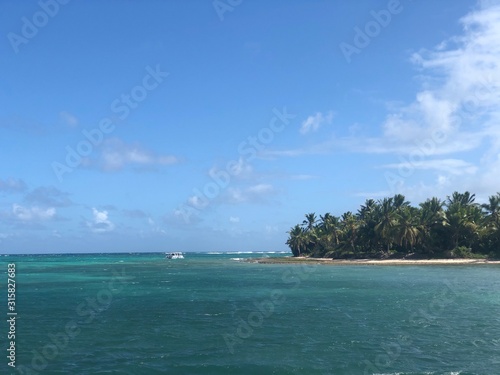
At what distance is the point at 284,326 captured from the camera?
30703 millimetres

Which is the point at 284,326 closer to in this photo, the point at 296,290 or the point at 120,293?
the point at 296,290

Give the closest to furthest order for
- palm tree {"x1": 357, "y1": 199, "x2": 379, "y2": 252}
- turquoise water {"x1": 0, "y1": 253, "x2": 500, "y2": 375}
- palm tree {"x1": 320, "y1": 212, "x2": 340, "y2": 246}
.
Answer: turquoise water {"x1": 0, "y1": 253, "x2": 500, "y2": 375} < palm tree {"x1": 357, "y1": 199, "x2": 379, "y2": 252} < palm tree {"x1": 320, "y1": 212, "x2": 340, "y2": 246}

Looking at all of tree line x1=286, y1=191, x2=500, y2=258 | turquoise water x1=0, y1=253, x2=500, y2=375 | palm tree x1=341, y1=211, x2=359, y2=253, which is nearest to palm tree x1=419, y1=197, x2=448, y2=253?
tree line x1=286, y1=191, x2=500, y2=258

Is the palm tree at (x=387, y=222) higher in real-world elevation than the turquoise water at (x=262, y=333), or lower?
higher

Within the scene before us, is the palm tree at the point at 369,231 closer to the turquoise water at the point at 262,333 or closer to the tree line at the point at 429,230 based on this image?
the tree line at the point at 429,230

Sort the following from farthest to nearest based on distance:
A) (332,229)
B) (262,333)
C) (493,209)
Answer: (332,229) → (493,209) → (262,333)

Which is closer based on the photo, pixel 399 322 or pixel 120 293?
pixel 399 322

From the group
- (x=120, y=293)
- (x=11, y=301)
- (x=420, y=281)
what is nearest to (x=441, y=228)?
(x=420, y=281)

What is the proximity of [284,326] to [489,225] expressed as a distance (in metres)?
89.3

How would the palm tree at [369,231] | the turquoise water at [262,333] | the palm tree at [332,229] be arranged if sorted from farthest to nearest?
the palm tree at [332,229] → the palm tree at [369,231] → the turquoise water at [262,333]

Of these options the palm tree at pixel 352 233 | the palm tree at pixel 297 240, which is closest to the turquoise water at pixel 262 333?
the palm tree at pixel 352 233

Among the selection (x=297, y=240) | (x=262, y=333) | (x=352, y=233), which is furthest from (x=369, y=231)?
(x=262, y=333)

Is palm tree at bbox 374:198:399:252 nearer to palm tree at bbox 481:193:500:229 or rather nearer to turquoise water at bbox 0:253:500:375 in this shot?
palm tree at bbox 481:193:500:229

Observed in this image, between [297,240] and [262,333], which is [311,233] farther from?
[262,333]
